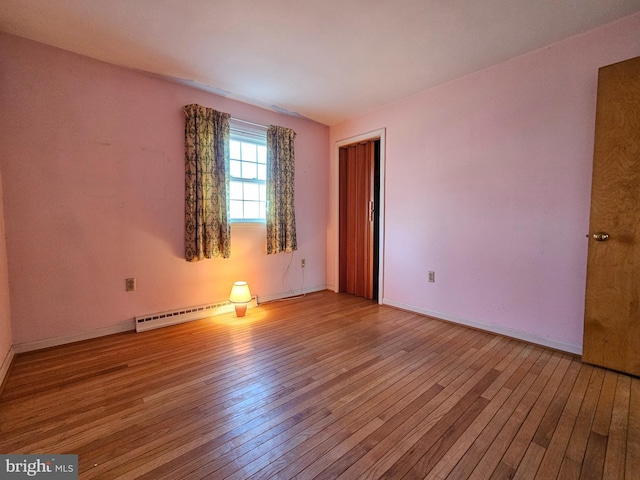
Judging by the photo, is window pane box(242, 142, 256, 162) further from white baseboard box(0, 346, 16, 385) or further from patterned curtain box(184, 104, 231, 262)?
white baseboard box(0, 346, 16, 385)

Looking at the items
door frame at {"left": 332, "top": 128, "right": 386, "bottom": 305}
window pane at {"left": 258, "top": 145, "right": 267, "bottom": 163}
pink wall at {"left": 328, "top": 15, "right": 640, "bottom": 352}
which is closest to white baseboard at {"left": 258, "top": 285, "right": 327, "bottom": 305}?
door frame at {"left": 332, "top": 128, "right": 386, "bottom": 305}

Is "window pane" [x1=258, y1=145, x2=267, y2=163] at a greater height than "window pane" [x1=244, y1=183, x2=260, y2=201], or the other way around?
"window pane" [x1=258, y1=145, x2=267, y2=163]

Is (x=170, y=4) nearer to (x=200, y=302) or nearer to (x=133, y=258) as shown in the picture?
(x=133, y=258)

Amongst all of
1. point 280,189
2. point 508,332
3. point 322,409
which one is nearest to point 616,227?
point 508,332

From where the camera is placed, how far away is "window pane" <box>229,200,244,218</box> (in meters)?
3.35

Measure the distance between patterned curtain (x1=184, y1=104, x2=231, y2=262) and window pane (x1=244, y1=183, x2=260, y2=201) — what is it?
362 millimetres

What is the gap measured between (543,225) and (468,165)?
2.79 ft

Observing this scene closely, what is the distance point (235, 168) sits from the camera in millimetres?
3330

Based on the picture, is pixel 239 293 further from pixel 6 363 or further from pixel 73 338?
pixel 6 363

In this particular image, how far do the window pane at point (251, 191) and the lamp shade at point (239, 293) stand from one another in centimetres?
108

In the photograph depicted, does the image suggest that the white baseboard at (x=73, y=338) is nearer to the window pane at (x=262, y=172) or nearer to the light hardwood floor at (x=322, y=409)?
the light hardwood floor at (x=322, y=409)

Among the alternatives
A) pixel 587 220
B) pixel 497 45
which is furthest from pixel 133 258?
pixel 587 220

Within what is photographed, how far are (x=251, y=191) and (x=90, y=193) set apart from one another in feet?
5.18

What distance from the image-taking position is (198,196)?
2908 mm
